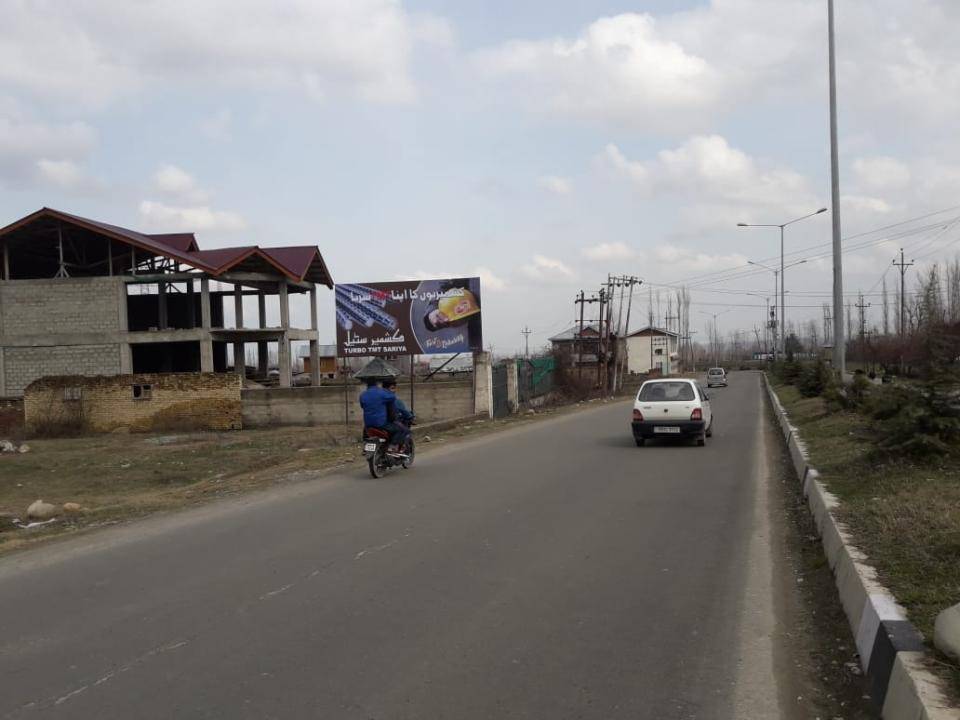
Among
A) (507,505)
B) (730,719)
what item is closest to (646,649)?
(730,719)

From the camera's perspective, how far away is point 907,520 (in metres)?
7.05

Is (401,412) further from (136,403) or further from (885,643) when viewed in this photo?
(136,403)

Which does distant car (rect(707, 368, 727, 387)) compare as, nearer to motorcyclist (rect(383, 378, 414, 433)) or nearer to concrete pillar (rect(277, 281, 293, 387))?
concrete pillar (rect(277, 281, 293, 387))

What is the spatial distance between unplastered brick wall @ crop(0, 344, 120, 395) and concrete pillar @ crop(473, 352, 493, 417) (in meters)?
19.8

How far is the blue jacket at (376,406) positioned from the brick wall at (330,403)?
626 inches

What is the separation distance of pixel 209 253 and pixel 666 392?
102ft

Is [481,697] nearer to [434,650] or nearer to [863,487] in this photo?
[434,650]

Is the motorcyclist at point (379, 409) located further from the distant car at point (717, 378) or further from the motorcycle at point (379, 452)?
the distant car at point (717, 378)

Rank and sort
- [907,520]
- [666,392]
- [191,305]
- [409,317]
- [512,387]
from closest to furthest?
1. [907,520]
2. [666,392]
3. [409,317]
4. [512,387]
5. [191,305]

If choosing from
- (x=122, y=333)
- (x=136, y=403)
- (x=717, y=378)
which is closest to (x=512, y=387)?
(x=136, y=403)

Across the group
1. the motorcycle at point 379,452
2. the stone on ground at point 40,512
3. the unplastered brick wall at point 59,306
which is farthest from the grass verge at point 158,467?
the unplastered brick wall at point 59,306

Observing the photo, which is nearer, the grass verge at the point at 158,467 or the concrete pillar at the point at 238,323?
the grass verge at the point at 158,467

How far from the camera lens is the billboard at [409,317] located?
30.4m

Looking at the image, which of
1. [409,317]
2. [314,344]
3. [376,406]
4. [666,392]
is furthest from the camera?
[314,344]
